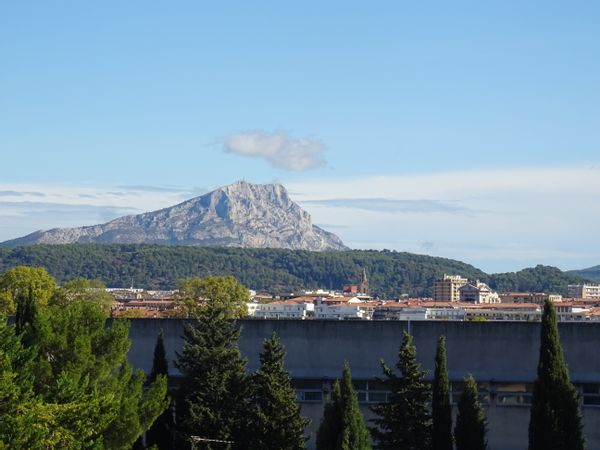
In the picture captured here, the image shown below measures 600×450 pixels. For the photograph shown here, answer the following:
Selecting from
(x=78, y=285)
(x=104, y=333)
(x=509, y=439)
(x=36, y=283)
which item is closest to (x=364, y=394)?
(x=509, y=439)

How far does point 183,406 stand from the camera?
3475 centimetres

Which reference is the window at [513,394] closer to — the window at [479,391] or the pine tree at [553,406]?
the window at [479,391]

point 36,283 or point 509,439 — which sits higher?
point 36,283

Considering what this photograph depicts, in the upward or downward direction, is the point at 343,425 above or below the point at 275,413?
below

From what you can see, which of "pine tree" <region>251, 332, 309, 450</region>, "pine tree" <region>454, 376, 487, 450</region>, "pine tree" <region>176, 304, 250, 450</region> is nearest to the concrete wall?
"pine tree" <region>176, 304, 250, 450</region>

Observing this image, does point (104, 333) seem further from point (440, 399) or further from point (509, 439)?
point (509, 439)

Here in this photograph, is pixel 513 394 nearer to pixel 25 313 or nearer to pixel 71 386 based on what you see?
pixel 25 313

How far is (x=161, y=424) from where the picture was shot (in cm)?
3459

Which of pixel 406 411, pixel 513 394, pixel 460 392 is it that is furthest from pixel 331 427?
pixel 513 394

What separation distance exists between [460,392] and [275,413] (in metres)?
5.81

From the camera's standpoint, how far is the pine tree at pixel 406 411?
109 feet

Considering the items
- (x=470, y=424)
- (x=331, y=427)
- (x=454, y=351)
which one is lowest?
(x=331, y=427)

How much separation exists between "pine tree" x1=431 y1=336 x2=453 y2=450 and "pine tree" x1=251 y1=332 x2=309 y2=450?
296cm

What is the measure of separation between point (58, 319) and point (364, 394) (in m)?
9.46
